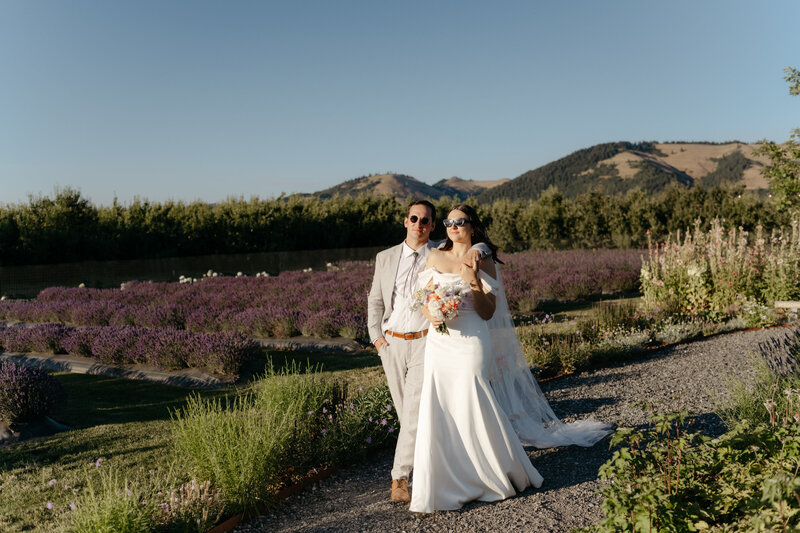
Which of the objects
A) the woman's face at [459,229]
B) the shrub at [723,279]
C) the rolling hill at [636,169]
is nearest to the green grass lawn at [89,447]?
the woman's face at [459,229]

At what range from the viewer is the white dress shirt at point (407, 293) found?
4266 millimetres

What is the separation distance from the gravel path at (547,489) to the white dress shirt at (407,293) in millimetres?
1243

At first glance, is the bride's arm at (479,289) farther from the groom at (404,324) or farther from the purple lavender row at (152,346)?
the purple lavender row at (152,346)

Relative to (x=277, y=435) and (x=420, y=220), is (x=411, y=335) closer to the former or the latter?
(x=420, y=220)

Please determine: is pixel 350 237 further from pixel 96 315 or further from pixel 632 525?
pixel 632 525

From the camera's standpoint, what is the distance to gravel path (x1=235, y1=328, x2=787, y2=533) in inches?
150

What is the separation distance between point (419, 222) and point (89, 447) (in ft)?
13.0

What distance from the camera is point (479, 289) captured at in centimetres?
404

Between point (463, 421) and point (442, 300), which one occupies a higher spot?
point (442, 300)

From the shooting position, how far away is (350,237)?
30594mm

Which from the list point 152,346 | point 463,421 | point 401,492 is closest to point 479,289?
point 463,421

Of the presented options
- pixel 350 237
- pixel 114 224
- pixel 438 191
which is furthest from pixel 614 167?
pixel 114 224

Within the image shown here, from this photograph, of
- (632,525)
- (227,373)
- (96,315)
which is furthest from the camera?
(96,315)

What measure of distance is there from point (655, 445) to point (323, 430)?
264 centimetres
